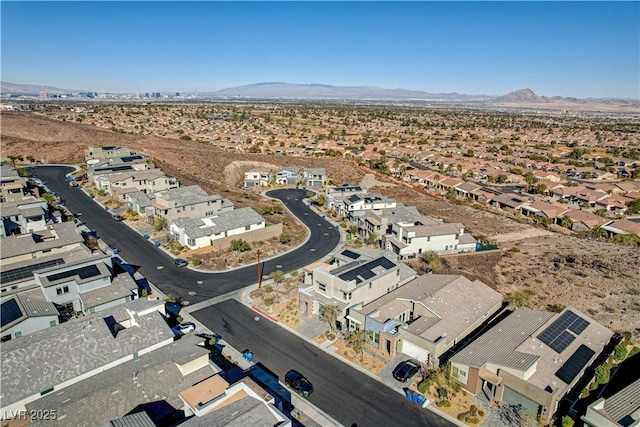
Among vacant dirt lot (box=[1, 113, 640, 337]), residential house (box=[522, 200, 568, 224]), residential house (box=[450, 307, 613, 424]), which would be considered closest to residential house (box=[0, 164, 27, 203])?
vacant dirt lot (box=[1, 113, 640, 337])

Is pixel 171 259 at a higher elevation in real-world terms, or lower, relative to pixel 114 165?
lower

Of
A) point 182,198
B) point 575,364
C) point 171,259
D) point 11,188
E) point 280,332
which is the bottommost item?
point 280,332

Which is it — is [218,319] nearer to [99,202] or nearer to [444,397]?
[444,397]

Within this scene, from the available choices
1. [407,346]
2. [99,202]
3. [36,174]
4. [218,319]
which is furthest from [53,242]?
[36,174]

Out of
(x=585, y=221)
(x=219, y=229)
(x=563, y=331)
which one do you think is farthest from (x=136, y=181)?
(x=585, y=221)

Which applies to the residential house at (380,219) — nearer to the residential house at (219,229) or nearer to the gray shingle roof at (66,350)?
the residential house at (219,229)

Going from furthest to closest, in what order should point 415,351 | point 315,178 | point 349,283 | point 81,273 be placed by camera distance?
1. point 315,178
2. point 81,273
3. point 349,283
4. point 415,351

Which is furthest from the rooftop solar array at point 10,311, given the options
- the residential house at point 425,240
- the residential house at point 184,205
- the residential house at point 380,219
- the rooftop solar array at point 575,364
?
the residential house at point 380,219

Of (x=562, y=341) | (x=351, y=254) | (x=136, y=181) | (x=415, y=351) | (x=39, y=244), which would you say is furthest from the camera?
(x=136, y=181)

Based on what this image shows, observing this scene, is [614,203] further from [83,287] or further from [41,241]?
[41,241]
